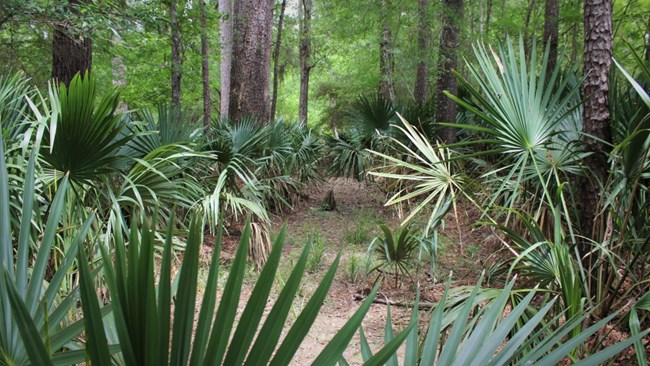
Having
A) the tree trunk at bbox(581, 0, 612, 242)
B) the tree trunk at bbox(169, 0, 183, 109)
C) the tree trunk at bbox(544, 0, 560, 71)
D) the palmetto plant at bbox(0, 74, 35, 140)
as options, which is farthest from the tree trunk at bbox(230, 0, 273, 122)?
the tree trunk at bbox(581, 0, 612, 242)

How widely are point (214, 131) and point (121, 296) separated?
6323 mm

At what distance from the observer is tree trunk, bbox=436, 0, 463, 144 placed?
7441mm

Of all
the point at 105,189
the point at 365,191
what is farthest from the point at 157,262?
the point at 365,191

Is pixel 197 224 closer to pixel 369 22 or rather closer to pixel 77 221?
pixel 77 221

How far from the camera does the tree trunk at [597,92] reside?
2.79 metres

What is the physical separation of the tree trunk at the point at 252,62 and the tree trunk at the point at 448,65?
12.0 ft

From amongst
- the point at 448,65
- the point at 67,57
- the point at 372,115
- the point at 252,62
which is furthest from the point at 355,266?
the point at 252,62

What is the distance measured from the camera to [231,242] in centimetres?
595

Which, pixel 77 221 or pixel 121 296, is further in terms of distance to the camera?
pixel 77 221

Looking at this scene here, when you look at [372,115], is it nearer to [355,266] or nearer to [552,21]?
[552,21]

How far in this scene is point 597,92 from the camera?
2787 millimetres

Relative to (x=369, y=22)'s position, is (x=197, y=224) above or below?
below

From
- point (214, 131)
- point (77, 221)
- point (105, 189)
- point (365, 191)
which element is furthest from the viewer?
point (365, 191)

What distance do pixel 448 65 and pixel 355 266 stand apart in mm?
4502
